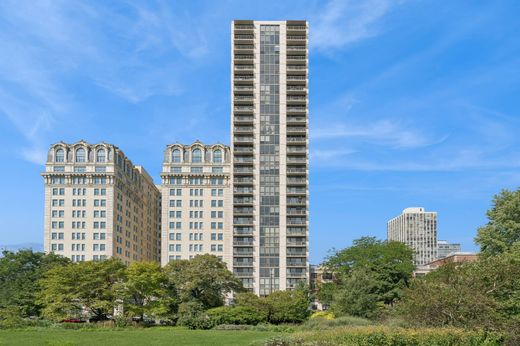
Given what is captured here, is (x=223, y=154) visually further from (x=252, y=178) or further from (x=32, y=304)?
(x=32, y=304)

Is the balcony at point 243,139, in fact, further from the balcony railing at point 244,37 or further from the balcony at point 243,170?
the balcony railing at point 244,37

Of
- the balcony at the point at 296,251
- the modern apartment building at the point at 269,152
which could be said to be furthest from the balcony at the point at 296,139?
the balcony at the point at 296,251

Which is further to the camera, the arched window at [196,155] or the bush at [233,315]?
the arched window at [196,155]

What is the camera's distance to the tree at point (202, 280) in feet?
263

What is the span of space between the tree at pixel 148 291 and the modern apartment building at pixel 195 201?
2164 inches

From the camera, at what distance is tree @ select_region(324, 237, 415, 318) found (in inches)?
2852

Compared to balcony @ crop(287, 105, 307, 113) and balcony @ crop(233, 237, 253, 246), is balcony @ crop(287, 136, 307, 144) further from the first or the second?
balcony @ crop(233, 237, 253, 246)

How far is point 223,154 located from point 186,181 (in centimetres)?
1078

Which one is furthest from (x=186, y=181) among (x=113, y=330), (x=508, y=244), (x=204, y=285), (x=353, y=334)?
(x=353, y=334)

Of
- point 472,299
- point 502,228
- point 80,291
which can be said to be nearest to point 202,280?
point 80,291

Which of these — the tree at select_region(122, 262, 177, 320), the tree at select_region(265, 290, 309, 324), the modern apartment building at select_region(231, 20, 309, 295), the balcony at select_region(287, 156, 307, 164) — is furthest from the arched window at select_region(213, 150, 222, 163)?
the tree at select_region(122, 262, 177, 320)

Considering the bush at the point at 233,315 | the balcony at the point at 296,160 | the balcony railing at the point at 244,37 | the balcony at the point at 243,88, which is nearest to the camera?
the bush at the point at 233,315

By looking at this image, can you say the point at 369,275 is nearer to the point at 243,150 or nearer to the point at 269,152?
the point at 269,152

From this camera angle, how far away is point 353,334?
128ft
